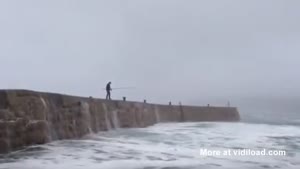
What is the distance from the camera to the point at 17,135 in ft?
41.1

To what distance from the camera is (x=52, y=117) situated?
14.7m

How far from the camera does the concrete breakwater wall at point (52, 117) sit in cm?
1247

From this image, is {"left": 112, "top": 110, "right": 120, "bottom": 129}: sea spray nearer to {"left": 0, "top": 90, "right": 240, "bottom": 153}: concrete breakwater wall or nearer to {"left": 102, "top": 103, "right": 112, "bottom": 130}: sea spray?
{"left": 0, "top": 90, "right": 240, "bottom": 153}: concrete breakwater wall

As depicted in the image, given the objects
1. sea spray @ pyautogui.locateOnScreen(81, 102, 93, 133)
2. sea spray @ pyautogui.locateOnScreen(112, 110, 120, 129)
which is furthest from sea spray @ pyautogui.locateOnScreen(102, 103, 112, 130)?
sea spray @ pyautogui.locateOnScreen(81, 102, 93, 133)

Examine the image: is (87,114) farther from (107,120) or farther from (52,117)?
(52,117)

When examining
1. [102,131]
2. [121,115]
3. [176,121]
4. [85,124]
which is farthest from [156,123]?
[85,124]

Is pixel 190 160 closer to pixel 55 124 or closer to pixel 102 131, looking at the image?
pixel 55 124

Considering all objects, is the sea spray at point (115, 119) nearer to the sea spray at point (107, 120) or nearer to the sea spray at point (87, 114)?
the sea spray at point (107, 120)

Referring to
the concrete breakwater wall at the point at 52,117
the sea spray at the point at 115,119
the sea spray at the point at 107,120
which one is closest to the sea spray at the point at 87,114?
the concrete breakwater wall at the point at 52,117

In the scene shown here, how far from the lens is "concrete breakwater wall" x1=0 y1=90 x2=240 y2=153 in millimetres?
12469

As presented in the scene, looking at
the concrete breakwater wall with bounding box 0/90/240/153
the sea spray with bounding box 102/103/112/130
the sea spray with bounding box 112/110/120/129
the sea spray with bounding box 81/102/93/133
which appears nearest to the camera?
the concrete breakwater wall with bounding box 0/90/240/153

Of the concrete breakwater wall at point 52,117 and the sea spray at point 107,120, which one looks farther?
the sea spray at point 107,120

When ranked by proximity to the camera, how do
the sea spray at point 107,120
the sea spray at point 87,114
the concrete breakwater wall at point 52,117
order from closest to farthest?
the concrete breakwater wall at point 52,117, the sea spray at point 87,114, the sea spray at point 107,120

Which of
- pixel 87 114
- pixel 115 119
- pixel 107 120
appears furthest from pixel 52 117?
pixel 115 119
